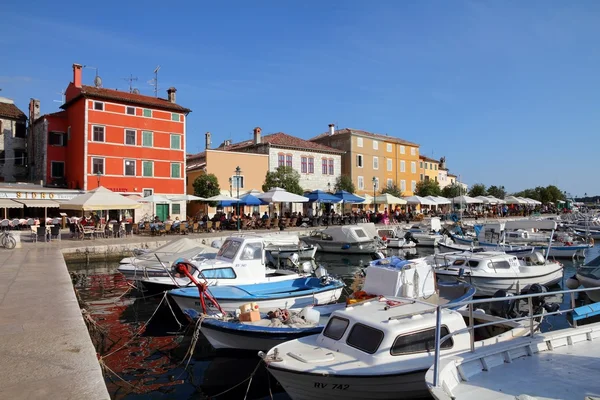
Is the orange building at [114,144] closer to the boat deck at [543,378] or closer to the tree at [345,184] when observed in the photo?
the tree at [345,184]

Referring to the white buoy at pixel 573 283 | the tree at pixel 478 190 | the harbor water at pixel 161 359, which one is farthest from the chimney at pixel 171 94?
the tree at pixel 478 190

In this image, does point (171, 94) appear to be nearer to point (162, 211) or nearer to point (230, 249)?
point (162, 211)

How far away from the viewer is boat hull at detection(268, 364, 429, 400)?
272 inches

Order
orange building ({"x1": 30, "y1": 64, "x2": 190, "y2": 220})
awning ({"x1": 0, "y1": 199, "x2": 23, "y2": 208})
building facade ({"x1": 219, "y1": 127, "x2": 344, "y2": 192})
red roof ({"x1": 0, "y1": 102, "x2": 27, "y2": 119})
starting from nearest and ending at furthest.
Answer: awning ({"x1": 0, "y1": 199, "x2": 23, "y2": 208}) < orange building ({"x1": 30, "y1": 64, "x2": 190, "y2": 220}) < red roof ({"x1": 0, "y1": 102, "x2": 27, "y2": 119}) < building facade ({"x1": 219, "y1": 127, "x2": 344, "y2": 192})

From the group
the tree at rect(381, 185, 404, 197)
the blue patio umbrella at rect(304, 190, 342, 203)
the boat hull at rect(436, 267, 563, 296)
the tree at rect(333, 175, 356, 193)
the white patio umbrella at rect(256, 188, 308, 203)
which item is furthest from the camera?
the tree at rect(381, 185, 404, 197)

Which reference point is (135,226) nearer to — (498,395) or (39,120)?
(39,120)

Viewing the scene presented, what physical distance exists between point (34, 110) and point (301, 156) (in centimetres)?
2700

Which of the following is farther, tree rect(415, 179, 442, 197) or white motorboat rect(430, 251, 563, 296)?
tree rect(415, 179, 442, 197)

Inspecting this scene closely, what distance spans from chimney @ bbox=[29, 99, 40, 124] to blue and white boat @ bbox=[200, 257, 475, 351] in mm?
41226

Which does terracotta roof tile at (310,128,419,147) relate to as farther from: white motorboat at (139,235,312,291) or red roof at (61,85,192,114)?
white motorboat at (139,235,312,291)

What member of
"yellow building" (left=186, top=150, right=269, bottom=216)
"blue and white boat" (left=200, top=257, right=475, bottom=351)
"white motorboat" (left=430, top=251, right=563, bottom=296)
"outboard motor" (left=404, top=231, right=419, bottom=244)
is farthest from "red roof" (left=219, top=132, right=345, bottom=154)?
"blue and white boat" (left=200, top=257, right=475, bottom=351)

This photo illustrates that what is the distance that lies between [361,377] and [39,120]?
42.6 meters

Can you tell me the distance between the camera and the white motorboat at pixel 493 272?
1694 cm

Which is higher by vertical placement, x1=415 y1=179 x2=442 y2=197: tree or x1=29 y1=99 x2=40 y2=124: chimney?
x1=29 y1=99 x2=40 y2=124: chimney
